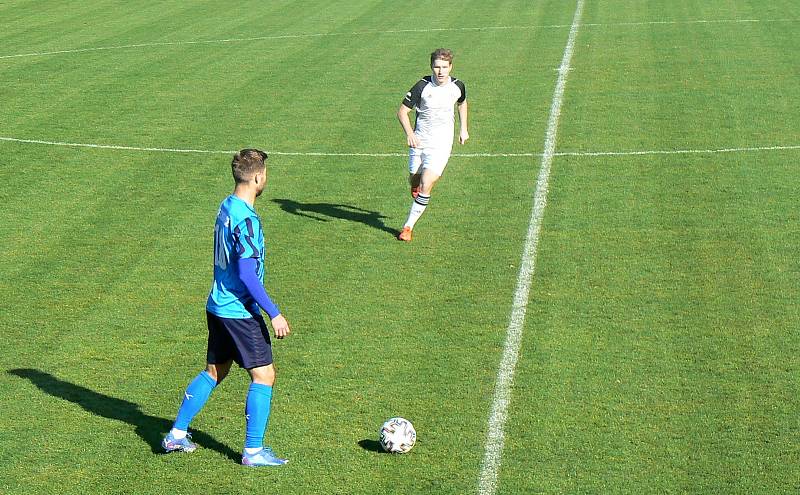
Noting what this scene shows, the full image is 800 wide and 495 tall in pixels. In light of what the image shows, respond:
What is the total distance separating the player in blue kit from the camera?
772 cm

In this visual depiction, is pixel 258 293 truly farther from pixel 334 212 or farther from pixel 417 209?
pixel 334 212

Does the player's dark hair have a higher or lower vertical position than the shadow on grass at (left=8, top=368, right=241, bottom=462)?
higher

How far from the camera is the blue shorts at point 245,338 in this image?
7984 millimetres

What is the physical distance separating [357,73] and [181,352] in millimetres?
13328

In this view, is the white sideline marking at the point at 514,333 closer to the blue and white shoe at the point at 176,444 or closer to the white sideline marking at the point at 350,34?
the blue and white shoe at the point at 176,444

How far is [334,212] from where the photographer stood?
14539 mm

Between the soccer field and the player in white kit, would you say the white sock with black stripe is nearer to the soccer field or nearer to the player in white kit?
the player in white kit

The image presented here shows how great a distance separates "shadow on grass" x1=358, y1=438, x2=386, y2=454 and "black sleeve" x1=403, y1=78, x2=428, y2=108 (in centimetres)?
572

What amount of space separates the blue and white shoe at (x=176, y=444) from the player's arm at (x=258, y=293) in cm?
124

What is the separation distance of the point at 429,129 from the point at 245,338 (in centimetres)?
617

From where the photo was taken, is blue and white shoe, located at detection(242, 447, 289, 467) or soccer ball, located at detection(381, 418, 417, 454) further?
soccer ball, located at detection(381, 418, 417, 454)

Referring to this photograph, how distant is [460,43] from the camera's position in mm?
26219

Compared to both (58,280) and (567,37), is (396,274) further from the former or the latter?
(567,37)

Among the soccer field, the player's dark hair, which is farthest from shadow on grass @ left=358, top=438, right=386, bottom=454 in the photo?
the player's dark hair
